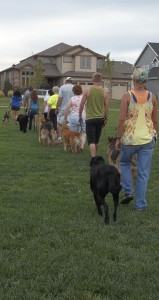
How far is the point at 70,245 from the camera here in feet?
15.6

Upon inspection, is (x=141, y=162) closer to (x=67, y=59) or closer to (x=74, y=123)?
(x=74, y=123)

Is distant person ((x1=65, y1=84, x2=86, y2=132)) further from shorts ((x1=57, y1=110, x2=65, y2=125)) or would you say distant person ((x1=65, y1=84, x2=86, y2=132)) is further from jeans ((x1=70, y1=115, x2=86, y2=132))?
shorts ((x1=57, y1=110, x2=65, y2=125))

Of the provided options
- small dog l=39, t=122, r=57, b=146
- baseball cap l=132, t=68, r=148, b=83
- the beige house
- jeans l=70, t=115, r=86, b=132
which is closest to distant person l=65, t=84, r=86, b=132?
jeans l=70, t=115, r=86, b=132

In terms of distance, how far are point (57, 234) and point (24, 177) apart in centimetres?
366

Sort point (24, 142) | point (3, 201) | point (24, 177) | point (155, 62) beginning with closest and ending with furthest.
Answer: point (3, 201) → point (24, 177) → point (24, 142) → point (155, 62)

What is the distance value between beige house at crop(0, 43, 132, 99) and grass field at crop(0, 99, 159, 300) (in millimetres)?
52567

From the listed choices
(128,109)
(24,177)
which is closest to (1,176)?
(24,177)

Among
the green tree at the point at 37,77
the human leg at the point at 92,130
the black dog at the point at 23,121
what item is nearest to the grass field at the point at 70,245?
the human leg at the point at 92,130

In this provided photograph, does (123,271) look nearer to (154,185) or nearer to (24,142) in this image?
(154,185)

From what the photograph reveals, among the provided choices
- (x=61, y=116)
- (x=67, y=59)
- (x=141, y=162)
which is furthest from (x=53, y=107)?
(x=67, y=59)

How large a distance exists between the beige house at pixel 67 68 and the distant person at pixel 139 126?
174ft

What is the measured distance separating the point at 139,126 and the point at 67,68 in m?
58.1

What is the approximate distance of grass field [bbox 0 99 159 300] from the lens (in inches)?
148

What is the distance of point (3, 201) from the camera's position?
6.68 metres
